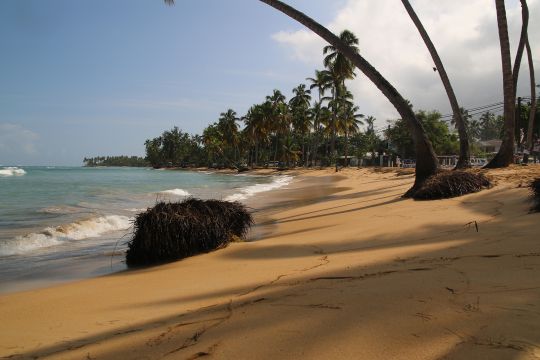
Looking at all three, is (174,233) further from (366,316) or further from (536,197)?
(536,197)

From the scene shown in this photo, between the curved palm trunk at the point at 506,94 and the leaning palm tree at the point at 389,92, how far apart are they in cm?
527

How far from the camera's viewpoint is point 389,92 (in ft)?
41.4

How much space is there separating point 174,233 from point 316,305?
12.7 ft

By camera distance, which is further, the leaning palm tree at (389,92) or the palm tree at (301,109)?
the palm tree at (301,109)

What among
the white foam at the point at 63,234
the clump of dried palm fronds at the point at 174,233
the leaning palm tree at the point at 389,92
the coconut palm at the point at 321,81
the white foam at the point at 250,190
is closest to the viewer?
the clump of dried palm fronds at the point at 174,233

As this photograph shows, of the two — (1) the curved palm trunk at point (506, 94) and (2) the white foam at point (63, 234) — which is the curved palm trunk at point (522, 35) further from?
(2) the white foam at point (63, 234)

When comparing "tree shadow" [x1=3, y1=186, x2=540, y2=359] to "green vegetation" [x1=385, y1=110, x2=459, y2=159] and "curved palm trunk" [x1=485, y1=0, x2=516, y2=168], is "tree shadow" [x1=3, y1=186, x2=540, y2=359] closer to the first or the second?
"curved palm trunk" [x1=485, y1=0, x2=516, y2=168]

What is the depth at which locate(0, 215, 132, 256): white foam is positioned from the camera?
843cm

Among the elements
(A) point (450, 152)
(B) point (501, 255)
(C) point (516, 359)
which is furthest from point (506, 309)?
(A) point (450, 152)

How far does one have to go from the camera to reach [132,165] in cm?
18725

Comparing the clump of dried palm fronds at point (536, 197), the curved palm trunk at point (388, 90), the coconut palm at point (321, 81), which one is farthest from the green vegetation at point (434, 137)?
the clump of dried palm fronds at point (536, 197)

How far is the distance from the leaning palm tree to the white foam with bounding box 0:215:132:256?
26.7 feet

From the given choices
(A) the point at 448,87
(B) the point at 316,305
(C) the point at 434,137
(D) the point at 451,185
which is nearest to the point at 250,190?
(A) the point at 448,87

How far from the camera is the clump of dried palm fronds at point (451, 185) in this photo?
1035 cm
